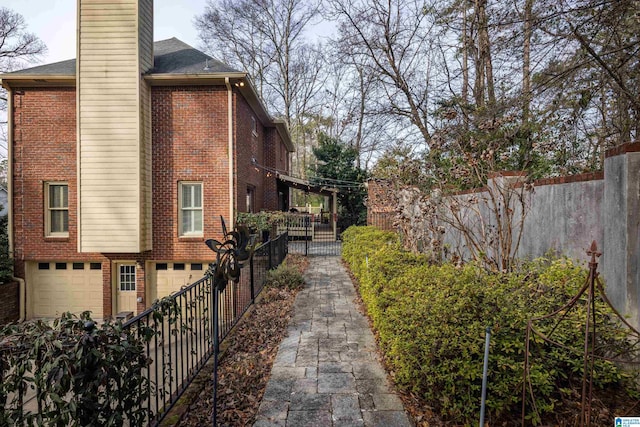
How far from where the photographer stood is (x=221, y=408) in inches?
125

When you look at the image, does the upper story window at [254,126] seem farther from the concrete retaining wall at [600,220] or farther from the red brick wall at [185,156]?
the concrete retaining wall at [600,220]

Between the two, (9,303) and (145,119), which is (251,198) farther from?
(9,303)

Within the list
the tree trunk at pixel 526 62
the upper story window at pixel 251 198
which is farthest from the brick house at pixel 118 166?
the tree trunk at pixel 526 62

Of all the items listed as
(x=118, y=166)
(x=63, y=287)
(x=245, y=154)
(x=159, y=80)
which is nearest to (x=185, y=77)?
(x=159, y=80)

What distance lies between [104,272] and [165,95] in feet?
19.5

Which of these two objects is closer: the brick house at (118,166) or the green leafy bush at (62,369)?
the green leafy bush at (62,369)

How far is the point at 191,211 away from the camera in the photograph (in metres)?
10.8

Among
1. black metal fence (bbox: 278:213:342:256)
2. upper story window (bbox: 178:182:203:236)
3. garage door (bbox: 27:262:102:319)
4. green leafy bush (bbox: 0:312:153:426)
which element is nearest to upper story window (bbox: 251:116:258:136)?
black metal fence (bbox: 278:213:342:256)

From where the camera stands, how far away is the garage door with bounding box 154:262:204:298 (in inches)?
428

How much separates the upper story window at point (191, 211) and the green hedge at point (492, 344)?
8.70m

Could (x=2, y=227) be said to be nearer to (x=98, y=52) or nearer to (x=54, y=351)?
(x=98, y=52)

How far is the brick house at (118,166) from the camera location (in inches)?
384

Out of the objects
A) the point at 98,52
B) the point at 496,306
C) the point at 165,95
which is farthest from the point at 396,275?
the point at 98,52

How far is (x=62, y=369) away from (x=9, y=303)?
12.2 meters
